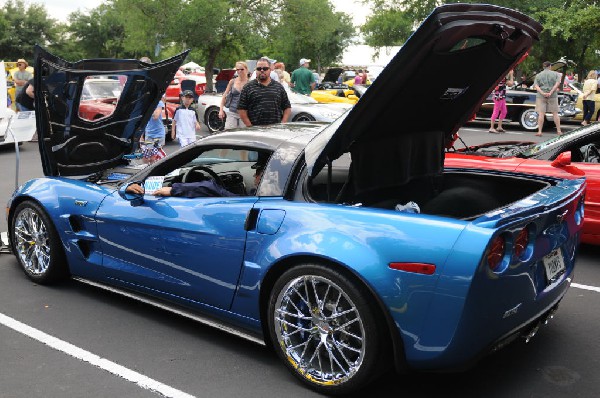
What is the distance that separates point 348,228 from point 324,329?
0.55 m

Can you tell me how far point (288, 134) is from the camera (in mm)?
4051

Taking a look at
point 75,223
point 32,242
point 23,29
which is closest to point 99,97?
point 32,242

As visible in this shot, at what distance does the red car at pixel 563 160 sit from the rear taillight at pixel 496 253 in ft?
8.28

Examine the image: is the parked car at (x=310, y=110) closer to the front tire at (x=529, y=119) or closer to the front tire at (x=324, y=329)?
the front tire at (x=529, y=119)

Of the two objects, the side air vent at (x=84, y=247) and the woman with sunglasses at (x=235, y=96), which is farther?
the woman with sunglasses at (x=235, y=96)

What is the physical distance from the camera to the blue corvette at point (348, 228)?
2975 millimetres

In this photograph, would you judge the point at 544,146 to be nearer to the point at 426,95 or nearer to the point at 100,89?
the point at 426,95

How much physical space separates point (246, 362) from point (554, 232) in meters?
1.84

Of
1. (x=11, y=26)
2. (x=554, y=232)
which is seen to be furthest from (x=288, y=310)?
(x=11, y=26)

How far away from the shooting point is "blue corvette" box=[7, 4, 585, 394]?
297 centimetres

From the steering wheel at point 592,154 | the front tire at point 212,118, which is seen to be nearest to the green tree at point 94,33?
the front tire at point 212,118

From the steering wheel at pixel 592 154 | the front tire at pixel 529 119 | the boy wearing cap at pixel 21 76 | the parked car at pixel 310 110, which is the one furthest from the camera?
the front tire at pixel 529 119

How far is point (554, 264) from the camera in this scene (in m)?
3.43

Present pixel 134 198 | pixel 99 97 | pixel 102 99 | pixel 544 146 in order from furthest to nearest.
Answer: pixel 99 97 < pixel 102 99 < pixel 544 146 < pixel 134 198
